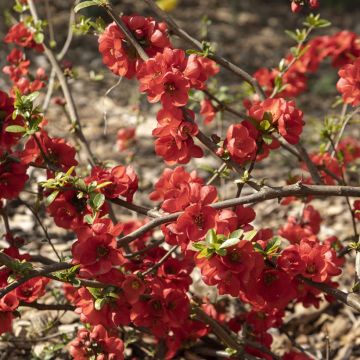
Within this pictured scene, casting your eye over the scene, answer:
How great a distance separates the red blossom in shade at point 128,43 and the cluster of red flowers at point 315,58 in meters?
0.67

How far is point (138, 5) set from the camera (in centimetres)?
595

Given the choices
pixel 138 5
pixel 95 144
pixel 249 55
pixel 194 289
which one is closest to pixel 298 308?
pixel 194 289

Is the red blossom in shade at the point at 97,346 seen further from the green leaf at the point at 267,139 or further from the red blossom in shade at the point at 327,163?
the red blossom in shade at the point at 327,163

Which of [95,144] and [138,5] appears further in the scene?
[138,5]

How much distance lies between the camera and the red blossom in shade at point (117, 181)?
1.56 meters

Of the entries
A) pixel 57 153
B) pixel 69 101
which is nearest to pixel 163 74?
pixel 57 153

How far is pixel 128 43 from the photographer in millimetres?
1600

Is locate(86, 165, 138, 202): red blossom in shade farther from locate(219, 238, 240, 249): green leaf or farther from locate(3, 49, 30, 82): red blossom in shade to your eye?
locate(3, 49, 30, 82): red blossom in shade

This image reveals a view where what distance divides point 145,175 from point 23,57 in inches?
50.1

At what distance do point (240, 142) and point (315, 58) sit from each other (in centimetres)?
99

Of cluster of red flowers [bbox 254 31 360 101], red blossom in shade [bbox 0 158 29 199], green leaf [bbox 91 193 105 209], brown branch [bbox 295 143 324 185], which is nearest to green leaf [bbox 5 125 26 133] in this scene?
red blossom in shade [bbox 0 158 29 199]

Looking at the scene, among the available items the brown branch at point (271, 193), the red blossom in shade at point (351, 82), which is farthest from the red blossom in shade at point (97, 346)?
the red blossom in shade at point (351, 82)

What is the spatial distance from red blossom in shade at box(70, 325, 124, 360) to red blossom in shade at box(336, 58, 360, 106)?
933 mm

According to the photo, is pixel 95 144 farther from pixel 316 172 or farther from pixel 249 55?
pixel 249 55
